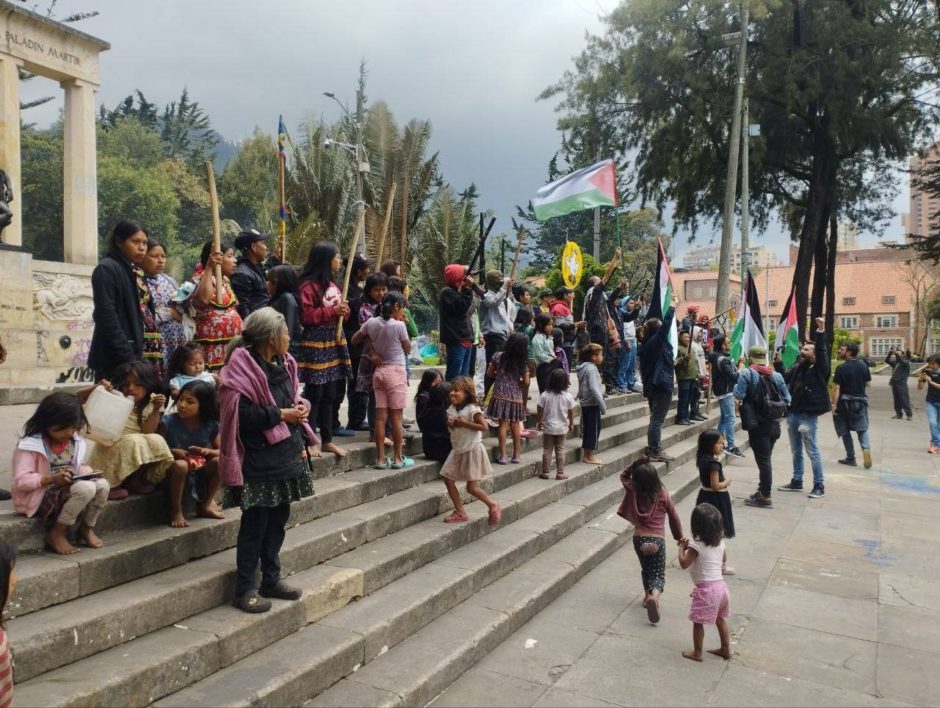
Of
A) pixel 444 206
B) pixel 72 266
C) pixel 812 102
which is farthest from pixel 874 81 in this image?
pixel 72 266

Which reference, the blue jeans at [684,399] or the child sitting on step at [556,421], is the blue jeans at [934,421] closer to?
the blue jeans at [684,399]

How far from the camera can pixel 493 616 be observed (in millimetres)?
4629

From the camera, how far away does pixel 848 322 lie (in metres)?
71.8

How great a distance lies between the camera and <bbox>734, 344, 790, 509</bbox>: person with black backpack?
27.7 feet

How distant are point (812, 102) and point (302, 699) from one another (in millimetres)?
23558

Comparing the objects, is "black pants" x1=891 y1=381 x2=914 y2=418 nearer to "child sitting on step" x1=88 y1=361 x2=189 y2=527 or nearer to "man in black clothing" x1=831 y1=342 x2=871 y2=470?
"man in black clothing" x1=831 y1=342 x2=871 y2=470

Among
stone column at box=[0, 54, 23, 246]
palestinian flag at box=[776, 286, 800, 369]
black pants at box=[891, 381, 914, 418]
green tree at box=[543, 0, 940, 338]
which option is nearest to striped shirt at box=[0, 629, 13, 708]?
stone column at box=[0, 54, 23, 246]

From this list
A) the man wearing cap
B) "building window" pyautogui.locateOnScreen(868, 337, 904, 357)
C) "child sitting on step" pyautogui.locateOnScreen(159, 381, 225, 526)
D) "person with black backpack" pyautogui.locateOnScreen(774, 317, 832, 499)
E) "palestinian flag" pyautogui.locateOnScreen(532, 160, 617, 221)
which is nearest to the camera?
"child sitting on step" pyautogui.locateOnScreen(159, 381, 225, 526)

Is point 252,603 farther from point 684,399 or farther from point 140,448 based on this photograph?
point 684,399

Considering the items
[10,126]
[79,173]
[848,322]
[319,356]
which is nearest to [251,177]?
[79,173]

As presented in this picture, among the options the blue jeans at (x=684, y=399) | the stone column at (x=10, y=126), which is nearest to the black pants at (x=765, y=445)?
the blue jeans at (x=684, y=399)

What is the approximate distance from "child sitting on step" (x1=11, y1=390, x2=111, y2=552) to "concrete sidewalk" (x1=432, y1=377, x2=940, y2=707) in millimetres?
2117

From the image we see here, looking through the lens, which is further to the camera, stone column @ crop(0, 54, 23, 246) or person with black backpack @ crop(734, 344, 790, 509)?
stone column @ crop(0, 54, 23, 246)

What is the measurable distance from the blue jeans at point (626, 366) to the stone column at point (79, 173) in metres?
10.4
